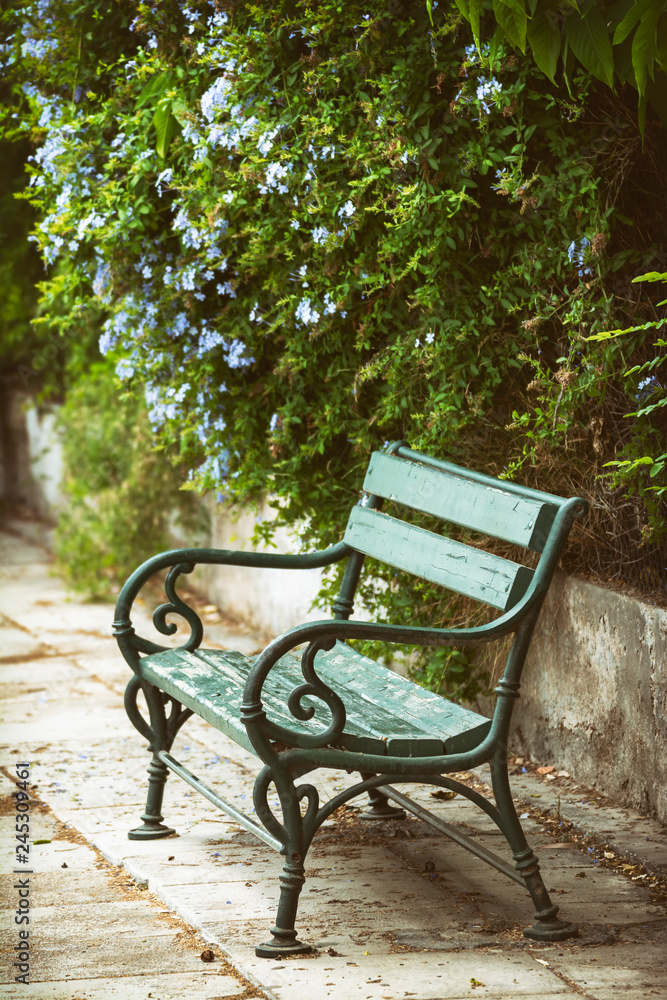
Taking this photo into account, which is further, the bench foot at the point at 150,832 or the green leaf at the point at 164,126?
the green leaf at the point at 164,126

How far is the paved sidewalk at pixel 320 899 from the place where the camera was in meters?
2.71

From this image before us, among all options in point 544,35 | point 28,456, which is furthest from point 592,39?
point 28,456

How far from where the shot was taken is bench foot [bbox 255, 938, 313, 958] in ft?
9.23

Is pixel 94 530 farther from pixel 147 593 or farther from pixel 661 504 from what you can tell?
pixel 661 504

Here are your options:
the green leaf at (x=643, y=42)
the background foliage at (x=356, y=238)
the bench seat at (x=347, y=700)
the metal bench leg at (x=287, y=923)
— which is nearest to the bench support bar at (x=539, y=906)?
the bench seat at (x=347, y=700)

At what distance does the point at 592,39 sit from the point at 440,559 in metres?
1.42

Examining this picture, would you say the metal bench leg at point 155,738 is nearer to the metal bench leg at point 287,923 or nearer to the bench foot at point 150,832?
the bench foot at point 150,832

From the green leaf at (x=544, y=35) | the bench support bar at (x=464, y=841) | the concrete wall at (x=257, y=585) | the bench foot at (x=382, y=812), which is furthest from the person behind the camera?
the concrete wall at (x=257, y=585)

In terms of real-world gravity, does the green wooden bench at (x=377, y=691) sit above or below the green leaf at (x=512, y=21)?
below

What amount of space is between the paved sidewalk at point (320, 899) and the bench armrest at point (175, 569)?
582 millimetres

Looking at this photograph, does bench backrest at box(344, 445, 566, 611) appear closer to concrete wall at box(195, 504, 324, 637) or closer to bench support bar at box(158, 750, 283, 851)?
Result: bench support bar at box(158, 750, 283, 851)

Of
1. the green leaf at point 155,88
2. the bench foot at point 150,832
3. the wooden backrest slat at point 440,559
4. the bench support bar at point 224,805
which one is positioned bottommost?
the bench foot at point 150,832

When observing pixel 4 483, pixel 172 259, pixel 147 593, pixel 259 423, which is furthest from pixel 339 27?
pixel 4 483

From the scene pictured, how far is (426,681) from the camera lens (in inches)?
175
